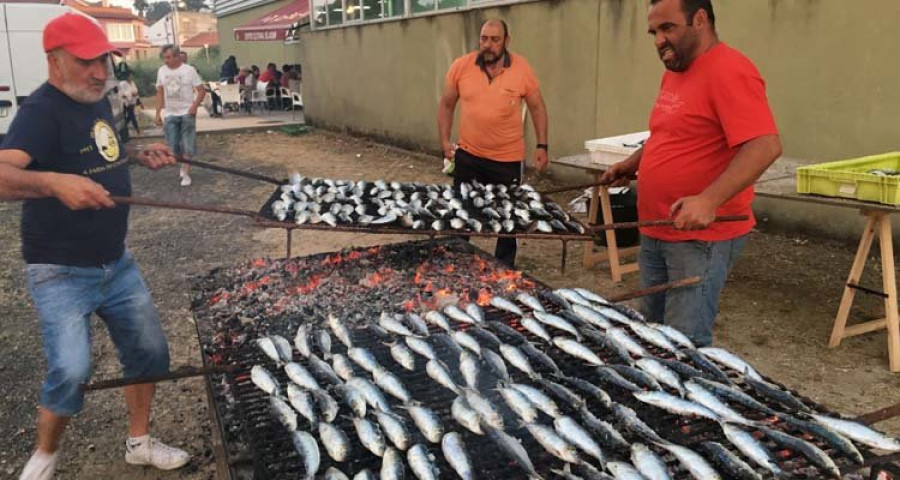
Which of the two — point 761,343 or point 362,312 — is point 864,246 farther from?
point 362,312

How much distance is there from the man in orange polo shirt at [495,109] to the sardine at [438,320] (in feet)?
8.12

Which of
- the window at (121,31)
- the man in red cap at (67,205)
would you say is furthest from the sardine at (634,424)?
the window at (121,31)

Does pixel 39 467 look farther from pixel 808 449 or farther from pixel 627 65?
pixel 627 65

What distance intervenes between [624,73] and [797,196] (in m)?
4.88

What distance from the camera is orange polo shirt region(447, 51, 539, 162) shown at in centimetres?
566

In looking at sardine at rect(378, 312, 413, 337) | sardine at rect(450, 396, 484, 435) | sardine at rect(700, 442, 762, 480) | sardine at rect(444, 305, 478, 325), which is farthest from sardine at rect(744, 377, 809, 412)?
sardine at rect(378, 312, 413, 337)

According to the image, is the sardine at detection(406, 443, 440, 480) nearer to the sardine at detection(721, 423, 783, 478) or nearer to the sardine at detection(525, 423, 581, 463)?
the sardine at detection(525, 423, 581, 463)

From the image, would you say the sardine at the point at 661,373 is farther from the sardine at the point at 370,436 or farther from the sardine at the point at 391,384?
the sardine at the point at 370,436

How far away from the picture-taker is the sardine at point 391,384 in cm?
263

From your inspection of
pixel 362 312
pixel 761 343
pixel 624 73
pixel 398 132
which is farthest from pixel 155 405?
pixel 398 132

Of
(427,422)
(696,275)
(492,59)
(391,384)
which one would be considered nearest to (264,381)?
(391,384)

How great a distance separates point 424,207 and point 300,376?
7.35ft

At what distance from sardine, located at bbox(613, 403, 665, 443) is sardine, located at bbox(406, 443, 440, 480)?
72cm

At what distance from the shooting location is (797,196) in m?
4.60
